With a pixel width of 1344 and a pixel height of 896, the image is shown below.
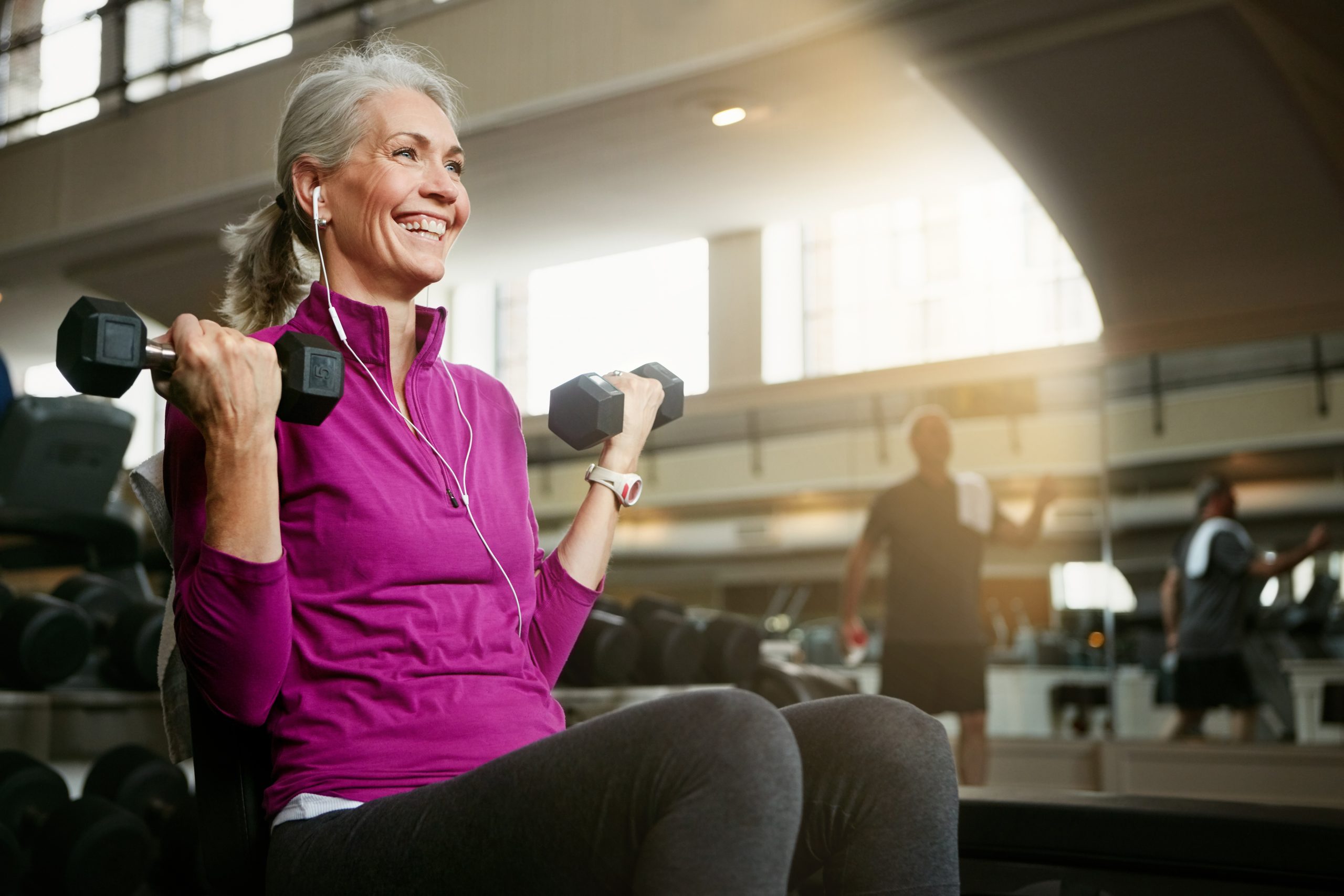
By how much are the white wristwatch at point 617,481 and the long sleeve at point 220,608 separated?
Result: 1.19 feet

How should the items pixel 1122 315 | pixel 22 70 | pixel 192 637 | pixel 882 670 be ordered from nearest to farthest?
pixel 192 637 < pixel 882 670 < pixel 1122 315 < pixel 22 70

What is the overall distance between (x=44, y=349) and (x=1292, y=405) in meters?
8.57

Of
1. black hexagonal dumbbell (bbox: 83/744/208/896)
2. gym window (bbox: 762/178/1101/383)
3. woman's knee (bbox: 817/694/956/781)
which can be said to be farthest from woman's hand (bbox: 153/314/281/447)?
gym window (bbox: 762/178/1101/383)

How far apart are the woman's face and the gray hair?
2 cm

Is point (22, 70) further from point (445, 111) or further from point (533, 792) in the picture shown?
point (533, 792)

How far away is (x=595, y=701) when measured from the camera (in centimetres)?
332

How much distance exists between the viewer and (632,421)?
1215 mm

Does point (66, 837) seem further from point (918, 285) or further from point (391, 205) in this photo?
point (918, 285)

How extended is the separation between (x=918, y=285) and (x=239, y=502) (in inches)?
233

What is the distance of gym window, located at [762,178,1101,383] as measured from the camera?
235 inches

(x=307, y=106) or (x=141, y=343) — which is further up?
(x=307, y=106)

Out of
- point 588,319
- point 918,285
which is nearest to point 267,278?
point 918,285

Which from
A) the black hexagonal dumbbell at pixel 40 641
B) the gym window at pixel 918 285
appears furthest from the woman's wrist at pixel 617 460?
the gym window at pixel 918 285

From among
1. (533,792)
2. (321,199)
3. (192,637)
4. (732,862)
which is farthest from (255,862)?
(321,199)
